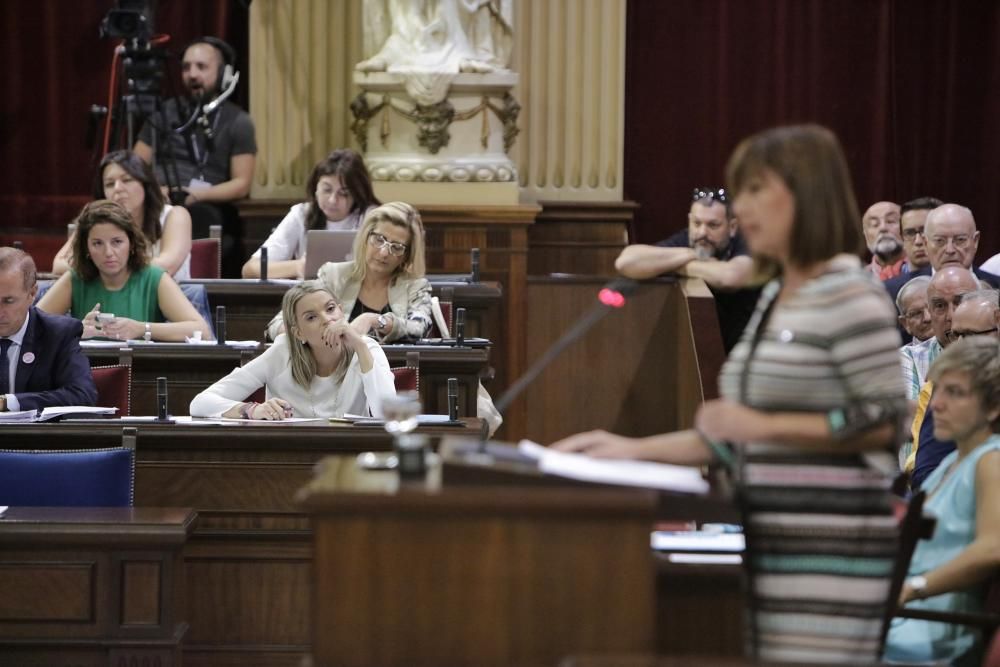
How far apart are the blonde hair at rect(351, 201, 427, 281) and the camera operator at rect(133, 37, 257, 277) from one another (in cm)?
208

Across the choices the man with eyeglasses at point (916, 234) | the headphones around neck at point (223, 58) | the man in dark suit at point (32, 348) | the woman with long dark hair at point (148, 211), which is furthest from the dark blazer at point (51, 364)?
the headphones around neck at point (223, 58)

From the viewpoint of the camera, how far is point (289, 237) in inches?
289

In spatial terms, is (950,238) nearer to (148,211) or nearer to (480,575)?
(148,211)

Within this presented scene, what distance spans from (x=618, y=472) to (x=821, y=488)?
0.27 metres

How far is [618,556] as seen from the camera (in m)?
2.02

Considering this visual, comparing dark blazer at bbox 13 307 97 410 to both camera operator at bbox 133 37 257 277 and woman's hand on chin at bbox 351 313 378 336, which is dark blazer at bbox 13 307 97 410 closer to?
woman's hand on chin at bbox 351 313 378 336

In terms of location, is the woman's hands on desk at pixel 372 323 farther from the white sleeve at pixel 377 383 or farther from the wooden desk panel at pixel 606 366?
the wooden desk panel at pixel 606 366

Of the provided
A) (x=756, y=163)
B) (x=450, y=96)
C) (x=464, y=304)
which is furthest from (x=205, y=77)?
(x=756, y=163)

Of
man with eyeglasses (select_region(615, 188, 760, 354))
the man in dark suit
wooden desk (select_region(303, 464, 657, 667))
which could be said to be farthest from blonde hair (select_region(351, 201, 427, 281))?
wooden desk (select_region(303, 464, 657, 667))

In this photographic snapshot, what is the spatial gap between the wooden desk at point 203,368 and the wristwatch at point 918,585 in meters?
2.63

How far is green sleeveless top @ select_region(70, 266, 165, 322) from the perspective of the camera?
5.97 metres

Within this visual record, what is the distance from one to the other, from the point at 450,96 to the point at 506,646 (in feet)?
19.3

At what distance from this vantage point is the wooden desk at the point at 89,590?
3.56 m

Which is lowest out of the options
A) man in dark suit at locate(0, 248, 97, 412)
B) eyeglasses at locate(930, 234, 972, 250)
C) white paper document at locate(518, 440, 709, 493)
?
white paper document at locate(518, 440, 709, 493)
